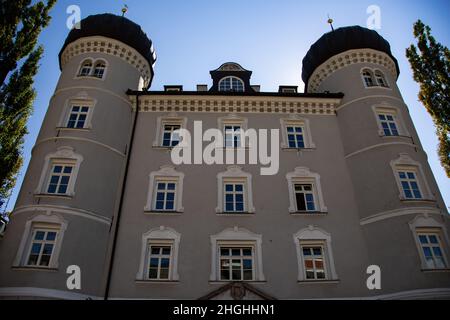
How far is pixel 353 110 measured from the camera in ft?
65.8

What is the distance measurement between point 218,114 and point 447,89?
43.6ft

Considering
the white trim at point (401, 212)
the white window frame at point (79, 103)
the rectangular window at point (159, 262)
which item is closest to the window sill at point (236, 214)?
the rectangular window at point (159, 262)

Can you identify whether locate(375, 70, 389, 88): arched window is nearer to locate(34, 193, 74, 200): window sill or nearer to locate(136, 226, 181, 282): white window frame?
locate(136, 226, 181, 282): white window frame

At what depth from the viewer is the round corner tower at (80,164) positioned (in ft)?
46.2

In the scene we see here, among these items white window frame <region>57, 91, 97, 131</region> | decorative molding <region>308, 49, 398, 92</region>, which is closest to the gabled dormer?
decorative molding <region>308, 49, 398, 92</region>

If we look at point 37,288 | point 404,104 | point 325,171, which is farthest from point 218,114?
point 37,288

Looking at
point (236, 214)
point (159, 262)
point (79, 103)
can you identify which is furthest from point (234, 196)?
point (79, 103)

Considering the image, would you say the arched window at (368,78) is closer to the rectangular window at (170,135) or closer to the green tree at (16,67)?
the rectangular window at (170,135)

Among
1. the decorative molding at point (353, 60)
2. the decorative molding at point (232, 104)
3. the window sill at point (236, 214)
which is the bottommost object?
the window sill at point (236, 214)

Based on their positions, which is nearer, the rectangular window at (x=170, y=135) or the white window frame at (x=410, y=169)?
the white window frame at (x=410, y=169)

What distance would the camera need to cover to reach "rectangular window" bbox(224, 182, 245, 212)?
55.6 feet

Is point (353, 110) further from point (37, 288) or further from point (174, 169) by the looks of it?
point (37, 288)

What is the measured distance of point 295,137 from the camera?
19781mm

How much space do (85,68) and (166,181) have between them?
913cm
